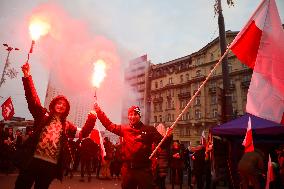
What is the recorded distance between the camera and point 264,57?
5109 millimetres

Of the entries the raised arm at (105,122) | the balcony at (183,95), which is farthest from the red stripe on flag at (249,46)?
the balcony at (183,95)

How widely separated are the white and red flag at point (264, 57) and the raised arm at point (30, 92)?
3.54 metres

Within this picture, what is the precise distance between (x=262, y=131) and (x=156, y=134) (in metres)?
6.13

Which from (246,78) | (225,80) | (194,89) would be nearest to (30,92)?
(225,80)

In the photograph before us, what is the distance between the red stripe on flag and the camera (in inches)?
210

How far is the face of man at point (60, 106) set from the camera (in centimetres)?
433

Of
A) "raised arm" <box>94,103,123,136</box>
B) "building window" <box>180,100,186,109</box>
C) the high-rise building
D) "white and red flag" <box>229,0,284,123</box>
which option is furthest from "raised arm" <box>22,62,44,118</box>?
the high-rise building

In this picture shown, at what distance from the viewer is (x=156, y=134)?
508cm

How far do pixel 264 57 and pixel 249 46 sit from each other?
0.41 meters

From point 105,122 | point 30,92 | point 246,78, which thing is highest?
point 246,78

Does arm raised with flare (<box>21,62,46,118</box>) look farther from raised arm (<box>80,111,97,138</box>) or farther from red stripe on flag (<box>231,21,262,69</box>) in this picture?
red stripe on flag (<box>231,21,262,69</box>)

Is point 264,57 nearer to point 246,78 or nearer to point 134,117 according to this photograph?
point 134,117

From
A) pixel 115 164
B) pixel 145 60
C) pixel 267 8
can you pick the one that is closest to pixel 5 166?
pixel 115 164

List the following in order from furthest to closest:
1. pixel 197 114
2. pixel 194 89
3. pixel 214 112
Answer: pixel 194 89, pixel 197 114, pixel 214 112
